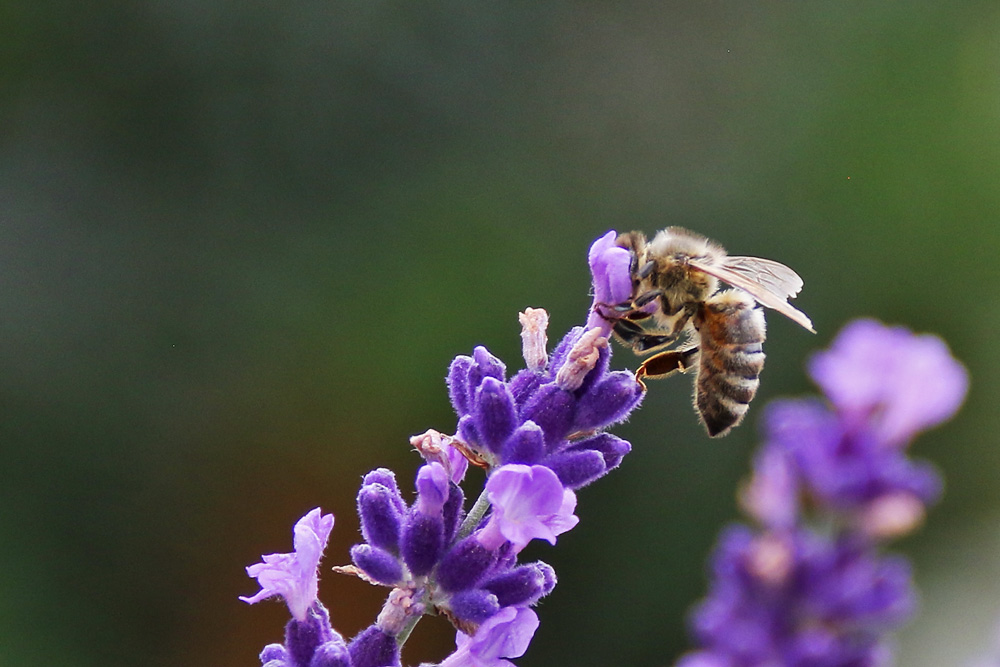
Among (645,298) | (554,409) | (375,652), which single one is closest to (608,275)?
(645,298)

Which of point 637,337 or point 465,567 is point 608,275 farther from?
point 465,567

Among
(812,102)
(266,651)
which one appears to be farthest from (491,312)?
(266,651)

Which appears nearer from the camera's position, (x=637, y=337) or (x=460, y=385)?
(x=460, y=385)

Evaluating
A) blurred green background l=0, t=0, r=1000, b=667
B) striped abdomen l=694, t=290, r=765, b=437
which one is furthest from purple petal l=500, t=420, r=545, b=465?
blurred green background l=0, t=0, r=1000, b=667

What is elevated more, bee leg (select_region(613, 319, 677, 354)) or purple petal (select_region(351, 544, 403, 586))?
bee leg (select_region(613, 319, 677, 354))

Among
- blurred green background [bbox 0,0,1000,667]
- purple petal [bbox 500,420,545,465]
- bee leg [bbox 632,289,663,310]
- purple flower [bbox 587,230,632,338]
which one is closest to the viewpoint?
purple petal [bbox 500,420,545,465]

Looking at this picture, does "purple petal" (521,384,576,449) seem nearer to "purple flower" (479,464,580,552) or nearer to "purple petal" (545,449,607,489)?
"purple petal" (545,449,607,489)

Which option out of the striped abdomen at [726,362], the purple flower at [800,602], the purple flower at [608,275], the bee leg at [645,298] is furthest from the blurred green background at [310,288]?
the purple flower at [608,275]
